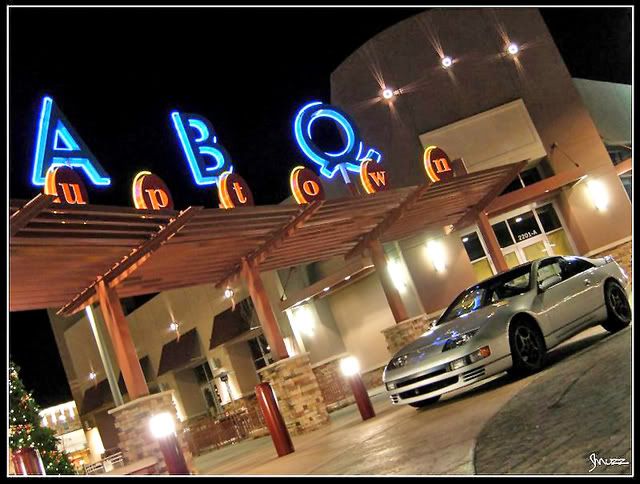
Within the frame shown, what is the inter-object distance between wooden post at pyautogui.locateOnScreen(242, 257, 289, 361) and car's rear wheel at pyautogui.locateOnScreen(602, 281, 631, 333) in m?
6.55

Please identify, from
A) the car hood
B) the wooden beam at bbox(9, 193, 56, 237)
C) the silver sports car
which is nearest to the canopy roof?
the wooden beam at bbox(9, 193, 56, 237)

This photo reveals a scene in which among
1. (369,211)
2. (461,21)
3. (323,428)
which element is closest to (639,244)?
(323,428)

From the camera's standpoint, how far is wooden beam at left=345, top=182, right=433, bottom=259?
14.8 metres

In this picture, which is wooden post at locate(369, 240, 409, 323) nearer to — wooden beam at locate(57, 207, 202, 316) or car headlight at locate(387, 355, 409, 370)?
wooden beam at locate(57, 207, 202, 316)

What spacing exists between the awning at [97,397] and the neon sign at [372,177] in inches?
756

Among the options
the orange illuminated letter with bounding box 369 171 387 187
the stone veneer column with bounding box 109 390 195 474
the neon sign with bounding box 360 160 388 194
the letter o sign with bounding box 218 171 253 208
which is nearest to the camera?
the stone veneer column with bounding box 109 390 195 474

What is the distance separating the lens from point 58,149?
1108 cm

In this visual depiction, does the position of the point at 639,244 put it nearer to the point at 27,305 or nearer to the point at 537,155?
the point at 27,305

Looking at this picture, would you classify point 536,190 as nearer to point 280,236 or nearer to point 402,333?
point 402,333

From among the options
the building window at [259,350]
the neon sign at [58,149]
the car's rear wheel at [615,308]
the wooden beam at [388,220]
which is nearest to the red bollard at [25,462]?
the neon sign at [58,149]

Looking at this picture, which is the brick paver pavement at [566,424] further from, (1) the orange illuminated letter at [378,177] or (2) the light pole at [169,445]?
(1) the orange illuminated letter at [378,177]

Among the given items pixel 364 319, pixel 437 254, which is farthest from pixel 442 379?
pixel 364 319

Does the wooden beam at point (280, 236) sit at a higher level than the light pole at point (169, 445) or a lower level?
higher

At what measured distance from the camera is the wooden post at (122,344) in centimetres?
1102
